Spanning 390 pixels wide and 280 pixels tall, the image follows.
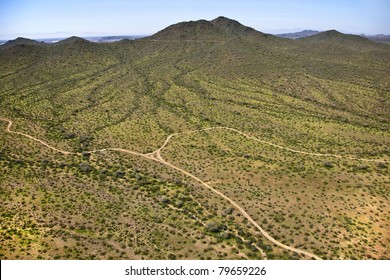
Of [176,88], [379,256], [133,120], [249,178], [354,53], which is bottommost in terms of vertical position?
[379,256]

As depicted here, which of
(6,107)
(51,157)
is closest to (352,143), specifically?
(51,157)

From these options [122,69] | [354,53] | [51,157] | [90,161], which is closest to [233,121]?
[90,161]

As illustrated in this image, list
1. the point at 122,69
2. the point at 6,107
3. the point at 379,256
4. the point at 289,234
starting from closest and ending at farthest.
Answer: the point at 379,256 → the point at 289,234 → the point at 6,107 → the point at 122,69

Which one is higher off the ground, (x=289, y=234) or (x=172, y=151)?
(x=172, y=151)

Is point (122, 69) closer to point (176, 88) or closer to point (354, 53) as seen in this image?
point (176, 88)

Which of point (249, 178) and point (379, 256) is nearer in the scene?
point (379, 256)

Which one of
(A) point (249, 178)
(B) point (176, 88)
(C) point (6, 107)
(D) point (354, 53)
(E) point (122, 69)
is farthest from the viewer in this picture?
(D) point (354, 53)
